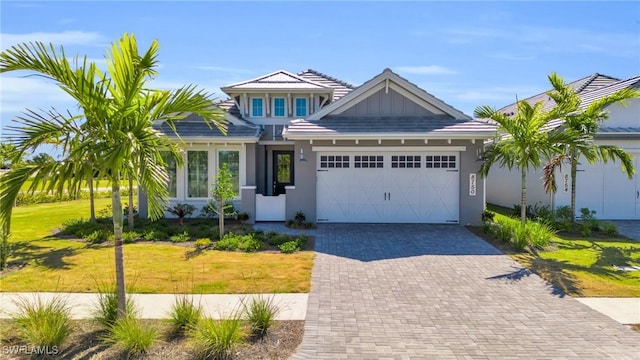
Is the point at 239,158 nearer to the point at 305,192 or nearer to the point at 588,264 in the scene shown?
the point at 305,192

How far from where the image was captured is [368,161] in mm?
14883

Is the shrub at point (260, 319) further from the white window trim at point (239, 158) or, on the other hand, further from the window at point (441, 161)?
the window at point (441, 161)

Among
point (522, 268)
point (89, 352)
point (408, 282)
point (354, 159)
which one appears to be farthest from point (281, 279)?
point (354, 159)

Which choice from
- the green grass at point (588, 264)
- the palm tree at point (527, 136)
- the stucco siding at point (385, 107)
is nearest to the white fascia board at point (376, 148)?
the stucco siding at point (385, 107)

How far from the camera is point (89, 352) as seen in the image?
209 inches

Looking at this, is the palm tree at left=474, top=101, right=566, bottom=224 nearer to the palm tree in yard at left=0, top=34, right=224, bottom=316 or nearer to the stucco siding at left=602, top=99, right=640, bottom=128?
the stucco siding at left=602, top=99, right=640, bottom=128

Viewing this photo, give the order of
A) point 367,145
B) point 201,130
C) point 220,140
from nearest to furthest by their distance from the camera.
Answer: point 367,145 < point 220,140 < point 201,130

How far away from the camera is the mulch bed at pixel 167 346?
5.22 m

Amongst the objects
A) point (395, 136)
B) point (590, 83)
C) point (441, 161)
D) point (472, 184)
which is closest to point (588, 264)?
point (472, 184)

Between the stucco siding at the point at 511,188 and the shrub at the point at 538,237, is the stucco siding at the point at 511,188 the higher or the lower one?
the higher one

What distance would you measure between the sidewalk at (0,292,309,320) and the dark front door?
10701mm

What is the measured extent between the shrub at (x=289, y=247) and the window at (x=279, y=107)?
824cm

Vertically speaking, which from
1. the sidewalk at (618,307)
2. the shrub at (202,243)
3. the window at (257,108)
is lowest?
the sidewalk at (618,307)

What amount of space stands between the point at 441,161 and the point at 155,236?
10377 mm
